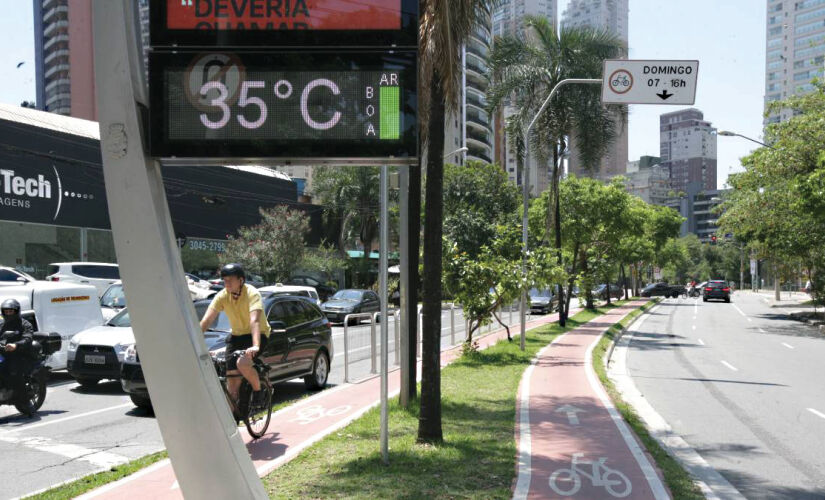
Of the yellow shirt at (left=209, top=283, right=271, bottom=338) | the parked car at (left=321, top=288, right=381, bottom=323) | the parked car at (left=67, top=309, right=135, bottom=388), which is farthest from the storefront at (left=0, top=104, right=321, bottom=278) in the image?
the yellow shirt at (left=209, top=283, right=271, bottom=338)

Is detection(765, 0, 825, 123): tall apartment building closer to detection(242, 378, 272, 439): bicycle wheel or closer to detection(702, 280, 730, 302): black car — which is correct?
detection(702, 280, 730, 302): black car

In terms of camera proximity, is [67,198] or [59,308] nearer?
[59,308]

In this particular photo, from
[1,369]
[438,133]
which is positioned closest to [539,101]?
[438,133]

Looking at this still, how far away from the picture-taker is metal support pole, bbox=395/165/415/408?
8.95 m

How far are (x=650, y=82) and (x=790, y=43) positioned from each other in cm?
17167

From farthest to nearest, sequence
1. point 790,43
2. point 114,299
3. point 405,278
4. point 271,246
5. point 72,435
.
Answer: point 790,43
point 271,246
point 114,299
point 405,278
point 72,435

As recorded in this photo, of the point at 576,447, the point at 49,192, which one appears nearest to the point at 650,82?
the point at 576,447

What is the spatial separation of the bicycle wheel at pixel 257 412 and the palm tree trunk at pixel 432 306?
172 cm

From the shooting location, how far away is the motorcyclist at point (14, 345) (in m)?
8.87

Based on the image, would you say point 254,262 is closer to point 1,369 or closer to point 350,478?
point 1,369

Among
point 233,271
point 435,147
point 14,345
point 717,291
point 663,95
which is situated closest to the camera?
point 233,271

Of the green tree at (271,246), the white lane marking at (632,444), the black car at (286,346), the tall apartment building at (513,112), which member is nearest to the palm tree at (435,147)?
the white lane marking at (632,444)

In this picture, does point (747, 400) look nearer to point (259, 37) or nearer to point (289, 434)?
point (289, 434)

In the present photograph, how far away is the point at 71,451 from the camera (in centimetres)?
759
